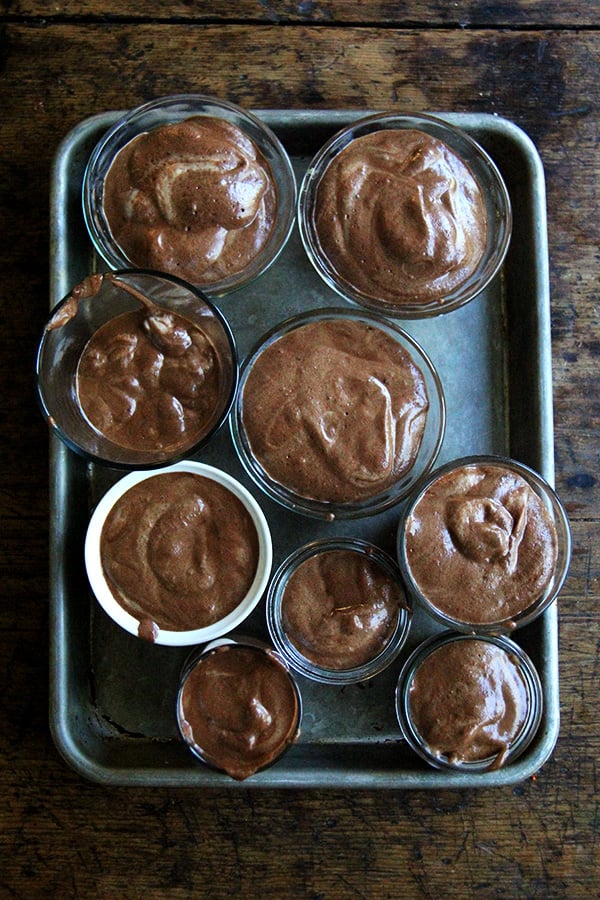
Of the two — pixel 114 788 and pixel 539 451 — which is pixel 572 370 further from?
pixel 114 788

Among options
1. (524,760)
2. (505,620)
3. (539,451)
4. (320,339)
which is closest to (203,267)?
(320,339)

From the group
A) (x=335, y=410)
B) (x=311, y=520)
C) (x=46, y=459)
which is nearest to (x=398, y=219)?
(x=335, y=410)

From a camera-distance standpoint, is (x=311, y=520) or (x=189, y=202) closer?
(x=189, y=202)

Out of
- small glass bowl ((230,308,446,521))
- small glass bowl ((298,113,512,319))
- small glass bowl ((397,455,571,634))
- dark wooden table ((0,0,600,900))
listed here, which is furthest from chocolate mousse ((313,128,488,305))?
small glass bowl ((397,455,571,634))

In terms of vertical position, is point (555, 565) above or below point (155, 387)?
below

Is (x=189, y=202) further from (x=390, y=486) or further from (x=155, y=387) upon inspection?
(x=390, y=486)

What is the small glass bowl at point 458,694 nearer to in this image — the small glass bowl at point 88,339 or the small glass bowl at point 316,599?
the small glass bowl at point 316,599
